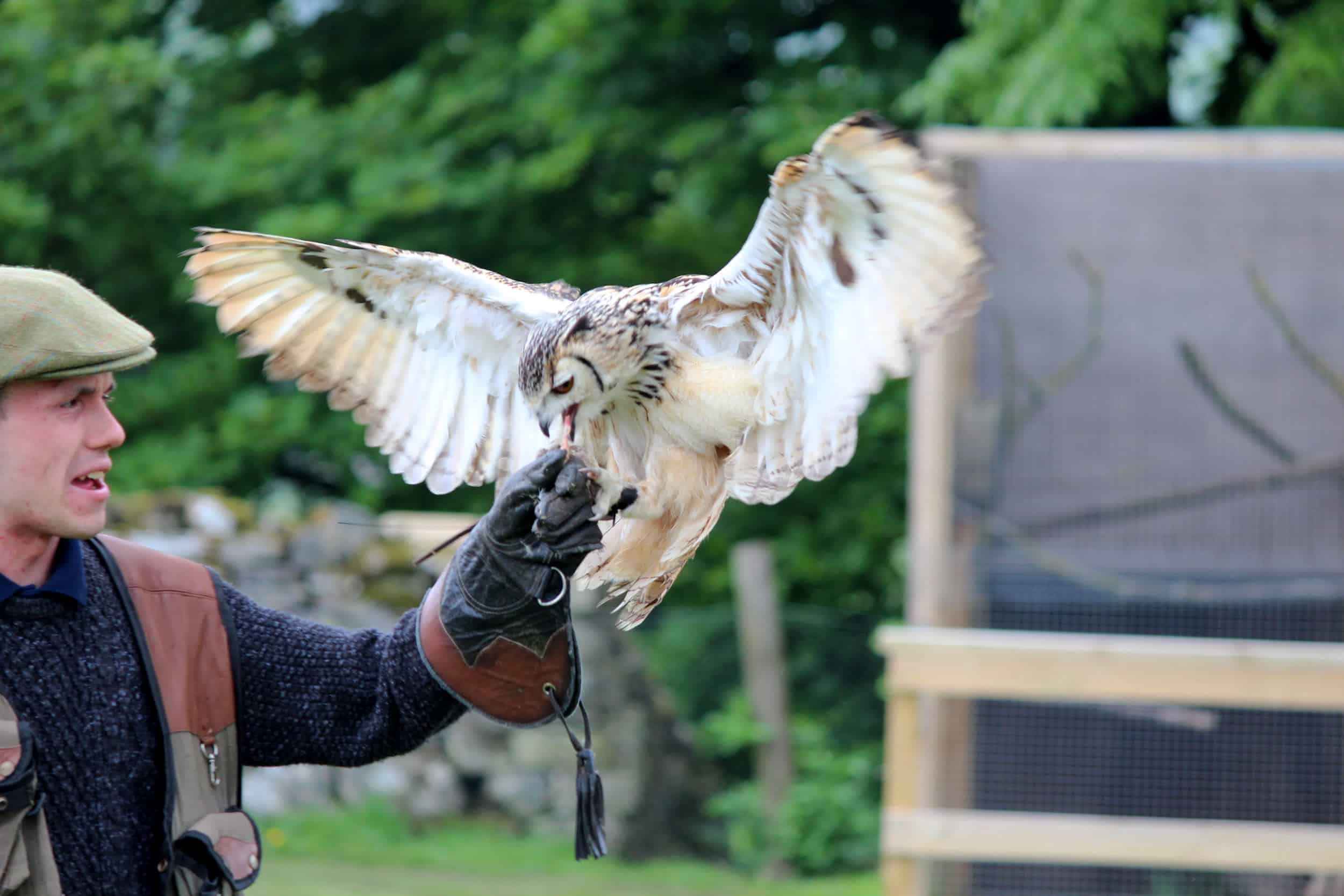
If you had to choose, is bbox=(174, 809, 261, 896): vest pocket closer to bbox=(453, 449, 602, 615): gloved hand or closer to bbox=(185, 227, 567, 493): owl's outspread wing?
bbox=(453, 449, 602, 615): gloved hand

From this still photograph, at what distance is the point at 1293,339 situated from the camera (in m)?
4.30

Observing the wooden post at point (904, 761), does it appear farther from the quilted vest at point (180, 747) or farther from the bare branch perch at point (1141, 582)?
the quilted vest at point (180, 747)

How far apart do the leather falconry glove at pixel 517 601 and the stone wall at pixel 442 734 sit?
3556 mm

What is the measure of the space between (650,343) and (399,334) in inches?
19.4

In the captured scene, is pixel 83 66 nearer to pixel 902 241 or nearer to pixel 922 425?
pixel 922 425

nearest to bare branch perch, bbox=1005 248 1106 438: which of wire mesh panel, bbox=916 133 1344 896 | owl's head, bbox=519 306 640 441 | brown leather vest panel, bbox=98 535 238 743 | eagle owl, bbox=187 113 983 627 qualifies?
wire mesh panel, bbox=916 133 1344 896

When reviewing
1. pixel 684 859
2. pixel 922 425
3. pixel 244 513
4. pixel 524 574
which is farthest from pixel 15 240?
pixel 524 574

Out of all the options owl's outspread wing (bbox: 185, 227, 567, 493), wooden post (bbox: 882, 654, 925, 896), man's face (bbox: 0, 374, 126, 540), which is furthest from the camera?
wooden post (bbox: 882, 654, 925, 896)

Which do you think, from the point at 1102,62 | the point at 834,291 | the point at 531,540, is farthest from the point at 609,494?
the point at 1102,62

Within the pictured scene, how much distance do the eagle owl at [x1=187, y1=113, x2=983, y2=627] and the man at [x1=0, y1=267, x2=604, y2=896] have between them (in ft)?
0.57

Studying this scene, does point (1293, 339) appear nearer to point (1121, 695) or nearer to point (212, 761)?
point (1121, 695)

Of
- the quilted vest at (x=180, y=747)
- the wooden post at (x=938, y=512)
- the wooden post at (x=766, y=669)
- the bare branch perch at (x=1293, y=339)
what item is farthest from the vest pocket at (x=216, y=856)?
the wooden post at (x=766, y=669)

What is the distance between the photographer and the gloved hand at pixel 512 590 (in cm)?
196

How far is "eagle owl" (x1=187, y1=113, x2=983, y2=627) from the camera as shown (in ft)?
6.42
